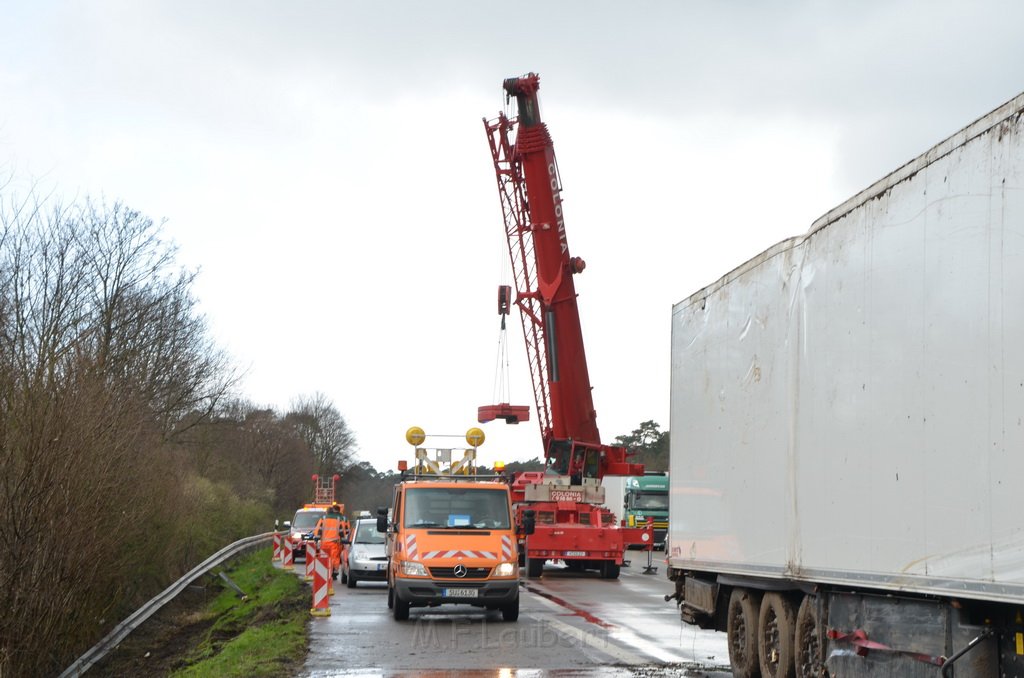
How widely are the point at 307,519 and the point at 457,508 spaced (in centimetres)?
2097

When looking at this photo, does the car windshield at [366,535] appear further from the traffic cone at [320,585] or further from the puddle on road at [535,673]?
the puddle on road at [535,673]

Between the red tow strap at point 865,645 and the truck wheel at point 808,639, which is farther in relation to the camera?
the truck wheel at point 808,639

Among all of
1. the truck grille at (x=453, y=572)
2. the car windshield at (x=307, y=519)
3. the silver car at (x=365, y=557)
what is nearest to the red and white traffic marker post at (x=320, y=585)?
the truck grille at (x=453, y=572)

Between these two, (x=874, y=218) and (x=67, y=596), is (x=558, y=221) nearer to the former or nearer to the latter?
(x=67, y=596)

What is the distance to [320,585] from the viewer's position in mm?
18031

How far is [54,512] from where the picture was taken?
49.0 ft

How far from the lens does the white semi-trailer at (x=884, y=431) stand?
20.2 feet

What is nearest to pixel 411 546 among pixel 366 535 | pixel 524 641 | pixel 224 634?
pixel 524 641

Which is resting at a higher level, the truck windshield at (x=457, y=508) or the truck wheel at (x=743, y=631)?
the truck windshield at (x=457, y=508)

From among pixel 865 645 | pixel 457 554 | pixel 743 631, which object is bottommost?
pixel 743 631

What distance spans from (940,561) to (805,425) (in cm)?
233

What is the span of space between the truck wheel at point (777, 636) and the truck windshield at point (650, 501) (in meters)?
35.1

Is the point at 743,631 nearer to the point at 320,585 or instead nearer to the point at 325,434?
the point at 320,585

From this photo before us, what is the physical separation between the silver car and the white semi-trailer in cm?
1495
